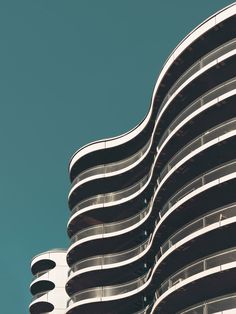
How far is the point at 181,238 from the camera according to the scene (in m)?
45.0

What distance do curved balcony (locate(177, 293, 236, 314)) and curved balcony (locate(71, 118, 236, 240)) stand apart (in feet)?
31.7

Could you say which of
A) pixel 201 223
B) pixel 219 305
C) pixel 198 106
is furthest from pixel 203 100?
pixel 219 305

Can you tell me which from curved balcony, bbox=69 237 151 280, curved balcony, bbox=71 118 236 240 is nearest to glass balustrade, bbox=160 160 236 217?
Answer: curved balcony, bbox=71 118 236 240

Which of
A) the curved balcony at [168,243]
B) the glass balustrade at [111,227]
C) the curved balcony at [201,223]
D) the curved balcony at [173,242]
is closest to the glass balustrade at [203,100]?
the curved balcony at [168,243]

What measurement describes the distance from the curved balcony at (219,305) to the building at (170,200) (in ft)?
0.18

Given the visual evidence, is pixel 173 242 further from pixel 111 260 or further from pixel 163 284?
pixel 111 260

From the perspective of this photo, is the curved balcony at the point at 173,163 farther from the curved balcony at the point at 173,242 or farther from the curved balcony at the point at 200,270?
the curved balcony at the point at 200,270

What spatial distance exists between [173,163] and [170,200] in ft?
8.64

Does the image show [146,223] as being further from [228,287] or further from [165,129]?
[228,287]

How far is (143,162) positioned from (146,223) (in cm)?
581

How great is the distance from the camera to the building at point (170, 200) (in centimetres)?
4253

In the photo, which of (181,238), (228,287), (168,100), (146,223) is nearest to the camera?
(228,287)

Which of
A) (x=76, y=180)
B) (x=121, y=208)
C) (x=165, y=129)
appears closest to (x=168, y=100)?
(x=165, y=129)

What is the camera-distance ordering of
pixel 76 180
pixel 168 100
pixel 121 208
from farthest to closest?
1. pixel 76 180
2. pixel 121 208
3. pixel 168 100
